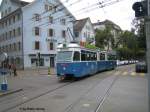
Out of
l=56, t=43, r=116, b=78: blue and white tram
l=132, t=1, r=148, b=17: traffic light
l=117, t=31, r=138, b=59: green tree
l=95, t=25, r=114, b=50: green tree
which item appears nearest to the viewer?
l=132, t=1, r=148, b=17: traffic light

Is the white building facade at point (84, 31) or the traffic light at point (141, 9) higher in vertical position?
the white building facade at point (84, 31)

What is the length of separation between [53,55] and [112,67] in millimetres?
22562

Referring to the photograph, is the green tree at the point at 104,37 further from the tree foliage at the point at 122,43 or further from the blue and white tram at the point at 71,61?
the blue and white tram at the point at 71,61

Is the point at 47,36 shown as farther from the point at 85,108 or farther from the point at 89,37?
the point at 85,108

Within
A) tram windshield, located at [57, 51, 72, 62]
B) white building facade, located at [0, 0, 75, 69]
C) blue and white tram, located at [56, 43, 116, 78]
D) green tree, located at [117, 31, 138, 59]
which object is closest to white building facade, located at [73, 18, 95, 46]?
white building facade, located at [0, 0, 75, 69]

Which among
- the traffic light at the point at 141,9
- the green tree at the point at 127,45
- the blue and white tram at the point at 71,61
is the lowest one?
the blue and white tram at the point at 71,61

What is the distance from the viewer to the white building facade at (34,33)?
55.5 metres

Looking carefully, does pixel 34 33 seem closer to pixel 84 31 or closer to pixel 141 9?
pixel 84 31

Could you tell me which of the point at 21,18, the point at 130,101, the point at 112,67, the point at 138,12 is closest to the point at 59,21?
the point at 21,18

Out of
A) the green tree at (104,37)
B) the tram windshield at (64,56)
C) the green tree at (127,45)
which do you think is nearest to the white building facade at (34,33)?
the green tree at (104,37)

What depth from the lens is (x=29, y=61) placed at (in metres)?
54.9

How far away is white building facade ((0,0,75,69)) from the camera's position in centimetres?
5547

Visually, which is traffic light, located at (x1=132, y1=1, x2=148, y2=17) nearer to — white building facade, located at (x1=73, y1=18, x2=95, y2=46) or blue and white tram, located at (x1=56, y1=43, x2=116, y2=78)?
blue and white tram, located at (x1=56, y1=43, x2=116, y2=78)

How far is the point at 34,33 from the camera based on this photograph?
56.8 m
